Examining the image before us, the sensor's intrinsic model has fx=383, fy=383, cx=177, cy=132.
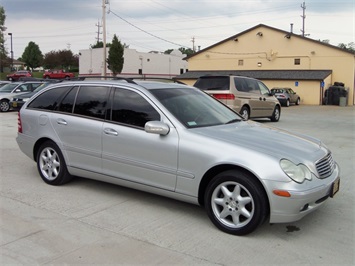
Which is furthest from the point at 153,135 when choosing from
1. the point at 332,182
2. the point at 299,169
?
the point at 332,182

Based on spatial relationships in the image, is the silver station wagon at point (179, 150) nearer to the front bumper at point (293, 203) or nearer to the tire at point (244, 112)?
the front bumper at point (293, 203)

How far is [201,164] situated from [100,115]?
176 centimetres

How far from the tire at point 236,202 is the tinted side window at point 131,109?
1176 millimetres

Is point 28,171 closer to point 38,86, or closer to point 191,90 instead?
point 191,90

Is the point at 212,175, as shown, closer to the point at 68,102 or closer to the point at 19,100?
the point at 68,102

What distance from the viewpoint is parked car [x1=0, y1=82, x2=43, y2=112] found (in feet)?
60.4

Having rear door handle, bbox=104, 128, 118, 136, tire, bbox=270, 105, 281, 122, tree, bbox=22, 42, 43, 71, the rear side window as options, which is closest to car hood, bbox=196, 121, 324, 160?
rear door handle, bbox=104, 128, 118, 136

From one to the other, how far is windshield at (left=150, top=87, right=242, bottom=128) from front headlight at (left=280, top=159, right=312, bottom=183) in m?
1.23

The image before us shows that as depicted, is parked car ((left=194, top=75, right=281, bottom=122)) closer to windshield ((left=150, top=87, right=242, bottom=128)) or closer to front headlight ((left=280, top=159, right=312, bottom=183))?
windshield ((left=150, top=87, right=242, bottom=128))

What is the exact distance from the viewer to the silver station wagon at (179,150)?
389cm

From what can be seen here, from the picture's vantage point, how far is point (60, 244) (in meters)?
3.75

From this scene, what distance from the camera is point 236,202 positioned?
4.02 meters

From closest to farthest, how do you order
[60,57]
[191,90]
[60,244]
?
1. [60,244]
2. [191,90]
3. [60,57]

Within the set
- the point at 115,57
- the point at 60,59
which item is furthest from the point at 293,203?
the point at 60,59
